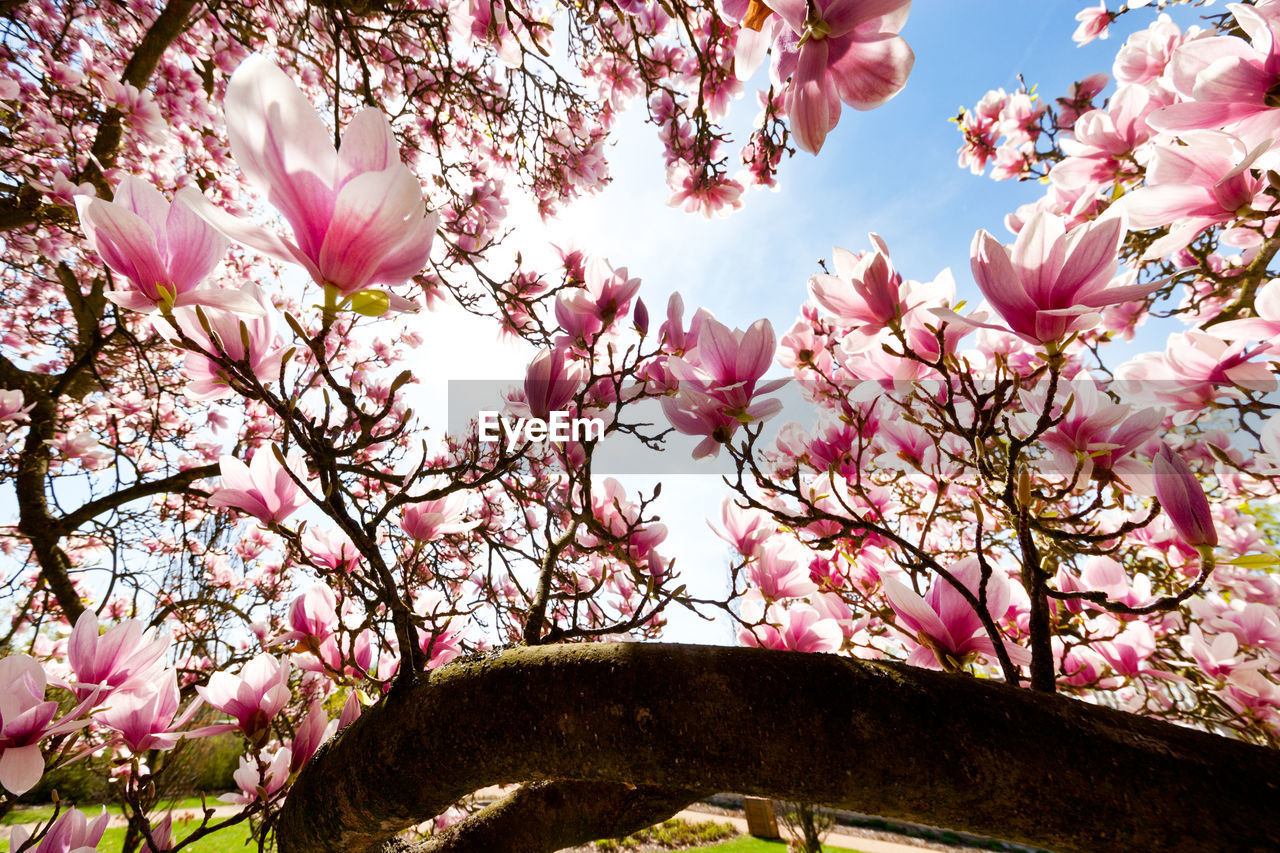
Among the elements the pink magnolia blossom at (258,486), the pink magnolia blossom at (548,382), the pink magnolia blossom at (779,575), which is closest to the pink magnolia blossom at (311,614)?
the pink magnolia blossom at (258,486)

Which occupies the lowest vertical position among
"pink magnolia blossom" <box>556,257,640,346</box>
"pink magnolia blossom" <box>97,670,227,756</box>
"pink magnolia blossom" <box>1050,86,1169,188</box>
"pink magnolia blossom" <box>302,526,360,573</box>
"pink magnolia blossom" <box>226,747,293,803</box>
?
"pink magnolia blossom" <box>226,747,293,803</box>

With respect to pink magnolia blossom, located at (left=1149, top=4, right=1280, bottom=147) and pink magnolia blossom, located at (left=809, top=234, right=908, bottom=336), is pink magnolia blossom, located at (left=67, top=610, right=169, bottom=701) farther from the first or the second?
pink magnolia blossom, located at (left=1149, top=4, right=1280, bottom=147)

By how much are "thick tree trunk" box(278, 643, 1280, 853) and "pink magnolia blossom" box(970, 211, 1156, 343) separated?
444 mm

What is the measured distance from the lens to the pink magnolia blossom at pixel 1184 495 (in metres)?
0.78

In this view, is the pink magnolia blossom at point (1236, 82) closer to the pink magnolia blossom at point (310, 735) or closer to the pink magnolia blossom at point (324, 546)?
the pink magnolia blossom at point (324, 546)

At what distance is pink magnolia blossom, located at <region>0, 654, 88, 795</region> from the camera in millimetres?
774

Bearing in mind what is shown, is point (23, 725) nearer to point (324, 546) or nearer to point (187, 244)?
point (324, 546)

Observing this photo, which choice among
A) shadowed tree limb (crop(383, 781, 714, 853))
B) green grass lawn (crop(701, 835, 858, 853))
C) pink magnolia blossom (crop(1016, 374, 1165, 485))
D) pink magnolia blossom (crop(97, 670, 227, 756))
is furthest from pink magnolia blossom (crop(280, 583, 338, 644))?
green grass lawn (crop(701, 835, 858, 853))

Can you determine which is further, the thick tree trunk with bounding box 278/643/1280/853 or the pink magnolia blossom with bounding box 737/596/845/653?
the pink magnolia blossom with bounding box 737/596/845/653

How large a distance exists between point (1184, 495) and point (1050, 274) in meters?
0.42

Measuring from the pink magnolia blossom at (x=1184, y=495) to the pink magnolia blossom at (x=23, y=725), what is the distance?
1619 mm

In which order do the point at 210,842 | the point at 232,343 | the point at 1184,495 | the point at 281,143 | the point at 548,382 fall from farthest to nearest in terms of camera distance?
the point at 210,842
the point at 548,382
the point at 1184,495
the point at 232,343
the point at 281,143

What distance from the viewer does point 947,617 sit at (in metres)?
0.81

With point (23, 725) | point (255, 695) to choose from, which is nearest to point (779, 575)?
point (255, 695)
